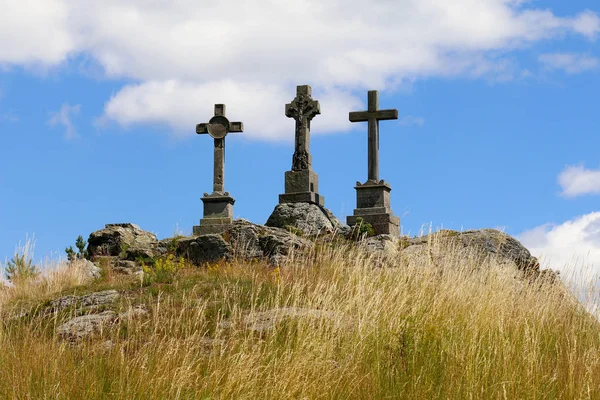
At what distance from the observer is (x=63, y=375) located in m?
4.50

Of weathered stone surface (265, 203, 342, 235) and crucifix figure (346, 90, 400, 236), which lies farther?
crucifix figure (346, 90, 400, 236)

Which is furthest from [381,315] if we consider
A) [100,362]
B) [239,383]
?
[100,362]

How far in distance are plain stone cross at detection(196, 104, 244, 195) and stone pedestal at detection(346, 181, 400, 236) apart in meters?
3.80

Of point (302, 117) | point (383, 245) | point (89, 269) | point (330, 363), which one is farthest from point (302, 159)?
point (330, 363)

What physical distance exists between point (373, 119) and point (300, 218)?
337 cm

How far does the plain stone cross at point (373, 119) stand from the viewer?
16.7 meters

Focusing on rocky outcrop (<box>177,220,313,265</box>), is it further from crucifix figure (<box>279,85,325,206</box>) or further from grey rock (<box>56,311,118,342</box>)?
grey rock (<box>56,311,118,342</box>)

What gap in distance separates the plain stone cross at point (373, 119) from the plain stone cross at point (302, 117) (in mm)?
1062

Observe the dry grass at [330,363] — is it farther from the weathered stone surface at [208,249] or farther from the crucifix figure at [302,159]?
the crucifix figure at [302,159]

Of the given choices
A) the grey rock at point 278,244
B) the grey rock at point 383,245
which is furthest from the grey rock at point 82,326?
the grey rock at point 383,245

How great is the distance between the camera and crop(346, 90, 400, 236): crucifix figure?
1588 centimetres

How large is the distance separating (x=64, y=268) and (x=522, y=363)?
931cm

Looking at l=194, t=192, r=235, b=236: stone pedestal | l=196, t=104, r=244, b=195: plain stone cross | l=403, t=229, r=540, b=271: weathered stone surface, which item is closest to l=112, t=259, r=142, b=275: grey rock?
l=194, t=192, r=235, b=236: stone pedestal

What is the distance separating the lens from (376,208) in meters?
16.0
